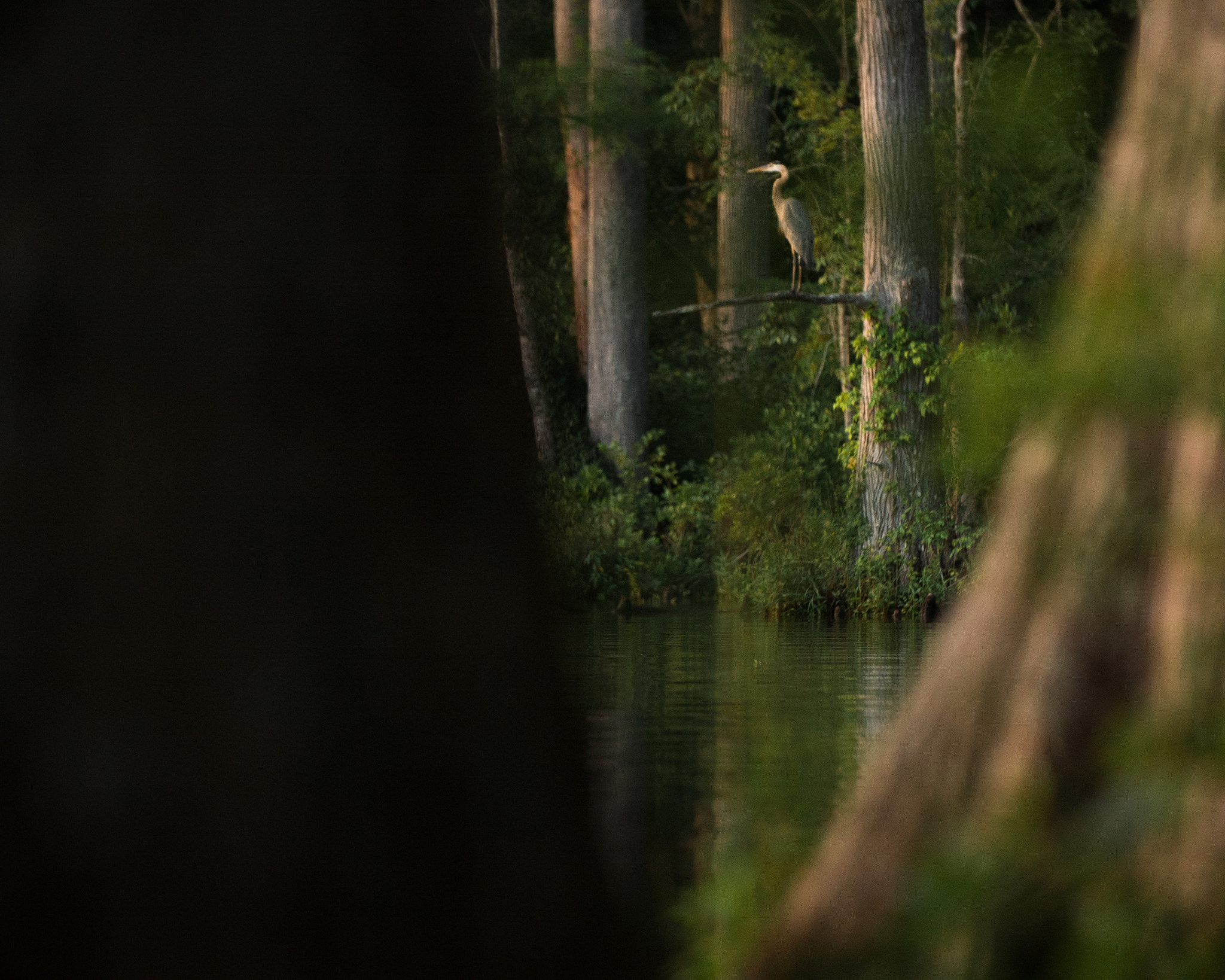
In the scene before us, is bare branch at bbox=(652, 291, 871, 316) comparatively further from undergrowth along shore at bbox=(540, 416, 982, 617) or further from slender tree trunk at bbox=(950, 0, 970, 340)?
slender tree trunk at bbox=(950, 0, 970, 340)

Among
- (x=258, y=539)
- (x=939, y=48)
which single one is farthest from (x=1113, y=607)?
(x=939, y=48)

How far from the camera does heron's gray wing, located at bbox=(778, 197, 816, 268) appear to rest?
17500mm

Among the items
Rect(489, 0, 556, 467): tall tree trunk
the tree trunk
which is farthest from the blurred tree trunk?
Rect(489, 0, 556, 467): tall tree trunk

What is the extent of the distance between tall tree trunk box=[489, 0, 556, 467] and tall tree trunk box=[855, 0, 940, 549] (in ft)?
19.0

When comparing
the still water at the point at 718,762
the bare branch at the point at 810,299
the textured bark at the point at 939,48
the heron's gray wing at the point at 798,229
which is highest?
the textured bark at the point at 939,48

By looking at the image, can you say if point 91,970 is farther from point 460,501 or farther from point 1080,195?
point 1080,195

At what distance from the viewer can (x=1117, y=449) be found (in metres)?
2.01

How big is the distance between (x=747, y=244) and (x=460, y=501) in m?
22.2

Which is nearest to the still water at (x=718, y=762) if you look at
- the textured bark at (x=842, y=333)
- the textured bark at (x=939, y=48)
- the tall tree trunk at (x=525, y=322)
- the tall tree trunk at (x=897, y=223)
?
the tall tree trunk at (x=897, y=223)

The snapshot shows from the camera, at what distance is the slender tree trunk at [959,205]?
1775cm

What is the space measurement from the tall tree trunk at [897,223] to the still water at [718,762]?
176 inches

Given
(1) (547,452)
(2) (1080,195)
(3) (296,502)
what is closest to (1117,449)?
(3) (296,502)

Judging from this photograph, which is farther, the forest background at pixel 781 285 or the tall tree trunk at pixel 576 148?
the tall tree trunk at pixel 576 148

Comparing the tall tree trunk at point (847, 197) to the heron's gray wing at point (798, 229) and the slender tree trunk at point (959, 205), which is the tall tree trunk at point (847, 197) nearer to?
the heron's gray wing at point (798, 229)
